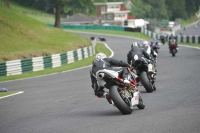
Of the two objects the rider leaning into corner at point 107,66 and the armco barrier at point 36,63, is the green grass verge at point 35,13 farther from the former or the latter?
the rider leaning into corner at point 107,66

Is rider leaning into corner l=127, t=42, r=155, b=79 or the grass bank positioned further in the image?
the grass bank

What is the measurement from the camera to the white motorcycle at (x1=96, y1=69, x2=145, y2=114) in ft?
36.0

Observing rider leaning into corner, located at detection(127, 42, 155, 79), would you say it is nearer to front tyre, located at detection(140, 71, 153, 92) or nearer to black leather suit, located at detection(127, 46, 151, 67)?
black leather suit, located at detection(127, 46, 151, 67)

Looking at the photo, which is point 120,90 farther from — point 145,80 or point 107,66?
point 145,80

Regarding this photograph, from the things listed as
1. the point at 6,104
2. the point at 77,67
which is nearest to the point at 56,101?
the point at 6,104

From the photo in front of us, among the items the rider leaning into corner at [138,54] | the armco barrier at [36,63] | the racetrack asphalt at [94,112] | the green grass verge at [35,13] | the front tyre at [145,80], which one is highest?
the green grass verge at [35,13]

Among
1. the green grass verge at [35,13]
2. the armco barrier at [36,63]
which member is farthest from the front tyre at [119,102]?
the green grass verge at [35,13]

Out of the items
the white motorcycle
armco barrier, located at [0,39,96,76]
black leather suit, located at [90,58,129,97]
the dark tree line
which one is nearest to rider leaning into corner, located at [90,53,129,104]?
black leather suit, located at [90,58,129,97]

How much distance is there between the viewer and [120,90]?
11305 mm

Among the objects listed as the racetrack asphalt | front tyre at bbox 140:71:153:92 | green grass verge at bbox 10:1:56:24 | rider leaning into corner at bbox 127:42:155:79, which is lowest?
the racetrack asphalt


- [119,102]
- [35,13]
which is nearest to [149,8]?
[35,13]

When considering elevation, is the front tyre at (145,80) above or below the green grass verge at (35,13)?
below

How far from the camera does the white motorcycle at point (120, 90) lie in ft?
36.0

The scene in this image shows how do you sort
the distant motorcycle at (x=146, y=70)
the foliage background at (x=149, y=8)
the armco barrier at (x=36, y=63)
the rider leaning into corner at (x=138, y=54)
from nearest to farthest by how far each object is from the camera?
the distant motorcycle at (x=146, y=70) → the rider leaning into corner at (x=138, y=54) → the armco barrier at (x=36, y=63) → the foliage background at (x=149, y=8)
